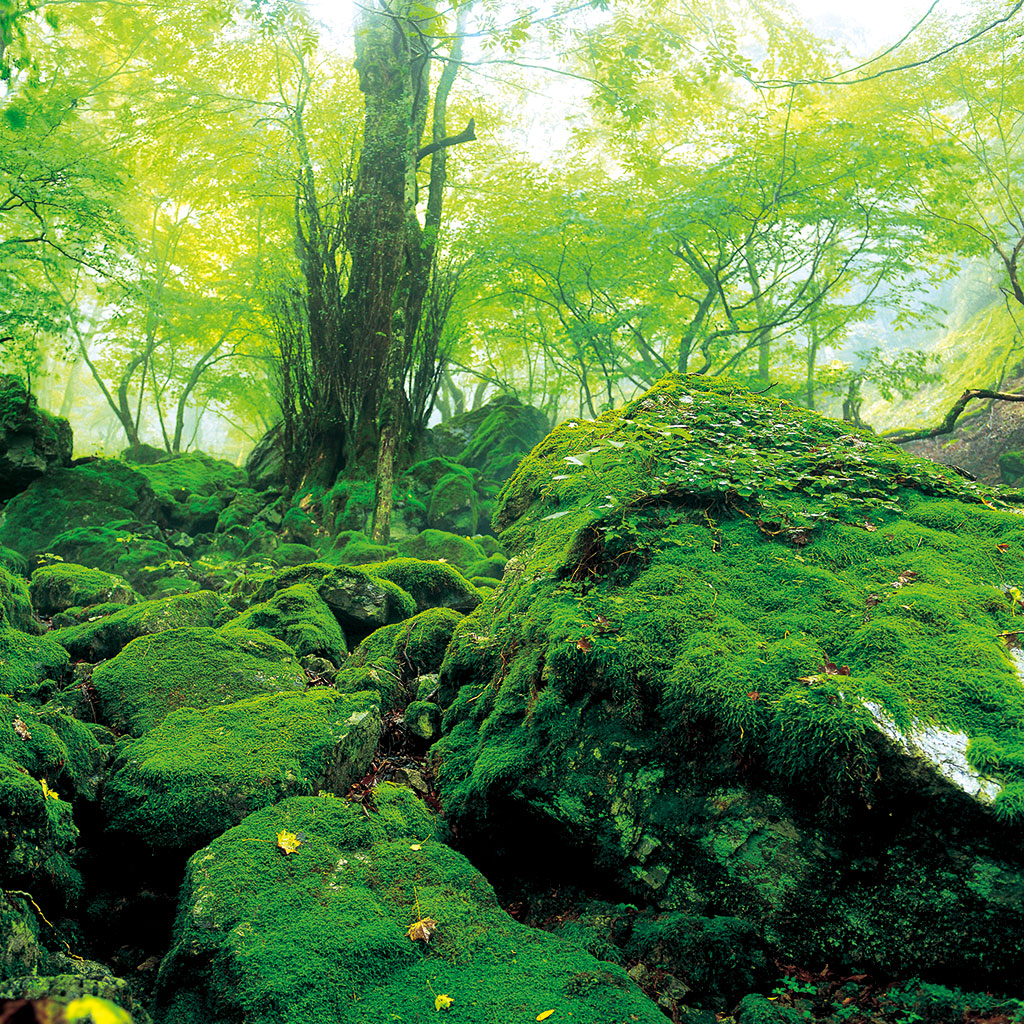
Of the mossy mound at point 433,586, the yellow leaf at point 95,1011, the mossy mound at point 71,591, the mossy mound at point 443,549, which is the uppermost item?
the mossy mound at point 443,549

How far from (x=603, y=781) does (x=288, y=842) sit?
4.22ft

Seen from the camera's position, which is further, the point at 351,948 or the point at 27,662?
the point at 27,662

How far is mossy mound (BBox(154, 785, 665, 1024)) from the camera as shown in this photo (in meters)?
1.94

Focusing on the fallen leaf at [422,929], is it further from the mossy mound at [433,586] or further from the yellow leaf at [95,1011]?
the mossy mound at [433,586]

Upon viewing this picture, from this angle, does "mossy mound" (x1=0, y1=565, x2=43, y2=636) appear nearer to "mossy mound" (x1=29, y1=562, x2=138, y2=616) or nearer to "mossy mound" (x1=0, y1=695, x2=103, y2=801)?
"mossy mound" (x1=29, y1=562, x2=138, y2=616)

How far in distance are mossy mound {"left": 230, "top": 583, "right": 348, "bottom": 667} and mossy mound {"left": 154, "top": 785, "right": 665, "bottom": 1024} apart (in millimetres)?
2067

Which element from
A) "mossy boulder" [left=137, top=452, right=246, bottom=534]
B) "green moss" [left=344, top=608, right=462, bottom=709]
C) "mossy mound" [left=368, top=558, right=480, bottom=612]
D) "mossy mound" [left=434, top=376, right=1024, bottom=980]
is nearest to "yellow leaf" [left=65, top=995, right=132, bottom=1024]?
"mossy mound" [left=434, top=376, right=1024, bottom=980]

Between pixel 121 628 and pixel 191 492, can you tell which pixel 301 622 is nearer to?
pixel 121 628

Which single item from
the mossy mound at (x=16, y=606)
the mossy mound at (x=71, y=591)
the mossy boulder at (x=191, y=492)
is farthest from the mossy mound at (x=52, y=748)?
the mossy boulder at (x=191, y=492)

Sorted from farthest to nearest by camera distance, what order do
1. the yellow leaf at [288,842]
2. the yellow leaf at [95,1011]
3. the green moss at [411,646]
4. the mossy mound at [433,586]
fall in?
the mossy mound at [433,586] → the green moss at [411,646] → the yellow leaf at [288,842] → the yellow leaf at [95,1011]

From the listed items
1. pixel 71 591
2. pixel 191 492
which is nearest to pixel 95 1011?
pixel 71 591

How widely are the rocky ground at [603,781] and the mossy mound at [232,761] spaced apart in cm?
2

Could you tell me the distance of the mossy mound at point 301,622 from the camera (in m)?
4.61

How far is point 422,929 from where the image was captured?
2195 mm
